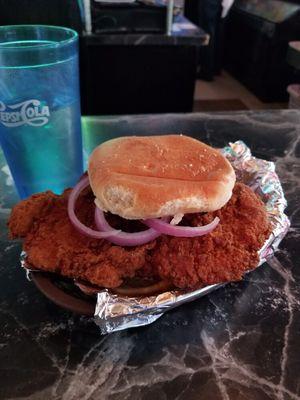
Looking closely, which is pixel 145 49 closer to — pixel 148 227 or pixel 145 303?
pixel 148 227

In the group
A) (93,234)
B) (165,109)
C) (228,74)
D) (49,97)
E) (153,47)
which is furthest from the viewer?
(228,74)

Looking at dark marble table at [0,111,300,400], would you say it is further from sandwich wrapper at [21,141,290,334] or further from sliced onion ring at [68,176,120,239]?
sliced onion ring at [68,176,120,239]

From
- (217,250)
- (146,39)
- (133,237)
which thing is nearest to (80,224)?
(133,237)

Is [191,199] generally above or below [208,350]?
above

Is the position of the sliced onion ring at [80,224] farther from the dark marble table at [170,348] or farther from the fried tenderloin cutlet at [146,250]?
the dark marble table at [170,348]

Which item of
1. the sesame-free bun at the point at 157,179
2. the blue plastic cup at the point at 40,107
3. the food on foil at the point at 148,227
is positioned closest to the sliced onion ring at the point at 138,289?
the food on foil at the point at 148,227

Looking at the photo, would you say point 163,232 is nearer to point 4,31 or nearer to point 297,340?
point 297,340

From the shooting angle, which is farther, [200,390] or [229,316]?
[229,316]

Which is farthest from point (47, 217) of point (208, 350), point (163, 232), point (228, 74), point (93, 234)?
point (228, 74)
